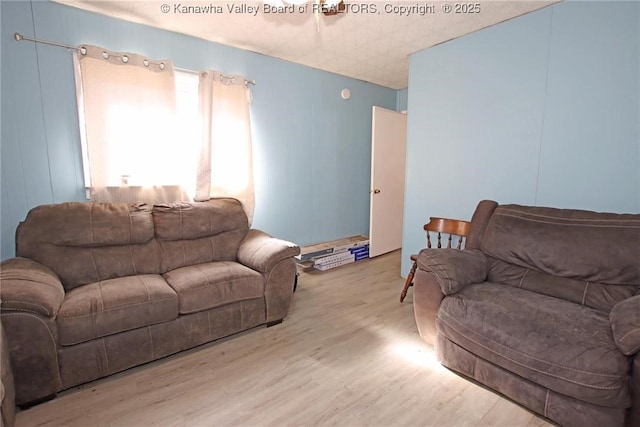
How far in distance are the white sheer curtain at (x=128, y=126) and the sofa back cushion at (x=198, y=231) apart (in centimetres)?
31

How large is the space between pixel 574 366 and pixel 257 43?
324cm

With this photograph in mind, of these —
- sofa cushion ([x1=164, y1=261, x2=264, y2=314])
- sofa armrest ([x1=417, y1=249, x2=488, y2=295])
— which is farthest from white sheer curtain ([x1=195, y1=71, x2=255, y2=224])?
sofa armrest ([x1=417, y1=249, x2=488, y2=295])

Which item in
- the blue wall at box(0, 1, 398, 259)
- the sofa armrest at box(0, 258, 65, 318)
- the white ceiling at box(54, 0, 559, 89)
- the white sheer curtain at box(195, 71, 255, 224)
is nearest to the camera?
the sofa armrest at box(0, 258, 65, 318)

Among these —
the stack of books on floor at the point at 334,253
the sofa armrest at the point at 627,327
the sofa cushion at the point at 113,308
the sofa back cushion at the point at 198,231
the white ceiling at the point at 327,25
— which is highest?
the white ceiling at the point at 327,25

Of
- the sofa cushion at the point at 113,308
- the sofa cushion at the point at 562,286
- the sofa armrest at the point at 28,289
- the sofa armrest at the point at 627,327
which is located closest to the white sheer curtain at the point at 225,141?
the sofa cushion at the point at 113,308

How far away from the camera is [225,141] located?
3033 millimetres

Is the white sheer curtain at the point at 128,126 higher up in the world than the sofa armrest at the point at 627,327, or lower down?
higher up

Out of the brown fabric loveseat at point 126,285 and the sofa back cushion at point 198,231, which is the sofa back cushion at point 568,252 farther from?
the sofa back cushion at point 198,231

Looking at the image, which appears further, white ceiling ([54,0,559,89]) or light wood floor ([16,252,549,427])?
white ceiling ([54,0,559,89])

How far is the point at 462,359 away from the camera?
6.07 ft

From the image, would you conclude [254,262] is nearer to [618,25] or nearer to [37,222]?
[37,222]

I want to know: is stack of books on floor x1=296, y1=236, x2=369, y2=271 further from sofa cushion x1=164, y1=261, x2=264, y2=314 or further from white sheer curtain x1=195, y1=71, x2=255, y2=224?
sofa cushion x1=164, y1=261, x2=264, y2=314

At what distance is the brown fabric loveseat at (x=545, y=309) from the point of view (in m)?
1.38

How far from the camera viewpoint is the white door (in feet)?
13.1
